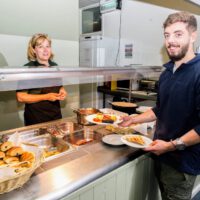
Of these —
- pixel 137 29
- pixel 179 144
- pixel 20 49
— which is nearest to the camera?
pixel 179 144

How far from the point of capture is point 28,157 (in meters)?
0.90

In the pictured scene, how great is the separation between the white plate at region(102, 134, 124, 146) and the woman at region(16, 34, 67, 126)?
20.8 inches

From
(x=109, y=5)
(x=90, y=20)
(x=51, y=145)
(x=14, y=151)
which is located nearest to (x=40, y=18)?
(x=109, y=5)

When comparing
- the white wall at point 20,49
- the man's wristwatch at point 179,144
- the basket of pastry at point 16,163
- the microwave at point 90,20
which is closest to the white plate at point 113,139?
the man's wristwatch at point 179,144

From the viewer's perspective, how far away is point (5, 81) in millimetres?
910

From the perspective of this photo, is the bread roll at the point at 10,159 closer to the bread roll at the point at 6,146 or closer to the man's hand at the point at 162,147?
the bread roll at the point at 6,146

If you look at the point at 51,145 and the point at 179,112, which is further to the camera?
the point at 51,145

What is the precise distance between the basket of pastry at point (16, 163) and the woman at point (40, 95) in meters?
0.61

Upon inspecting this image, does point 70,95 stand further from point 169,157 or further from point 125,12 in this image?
point 169,157

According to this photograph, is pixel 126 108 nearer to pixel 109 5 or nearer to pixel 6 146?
pixel 6 146

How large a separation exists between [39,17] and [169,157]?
6.80ft

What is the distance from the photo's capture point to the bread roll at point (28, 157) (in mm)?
879

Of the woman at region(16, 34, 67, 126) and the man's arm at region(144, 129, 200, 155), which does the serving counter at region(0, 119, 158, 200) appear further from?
the woman at region(16, 34, 67, 126)

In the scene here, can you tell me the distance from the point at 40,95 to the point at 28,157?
773mm
